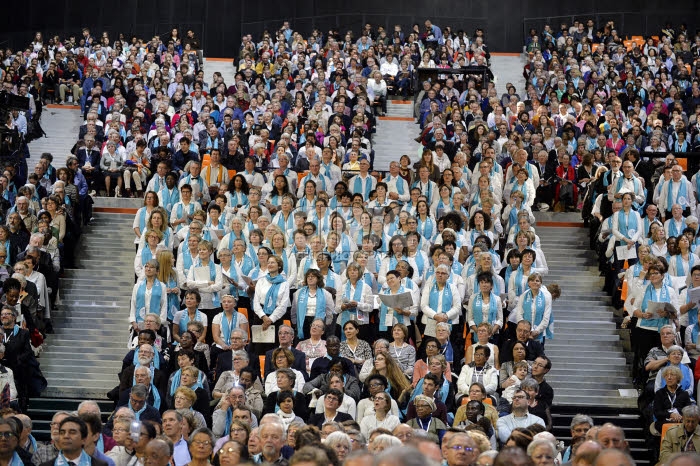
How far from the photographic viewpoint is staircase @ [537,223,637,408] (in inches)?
505

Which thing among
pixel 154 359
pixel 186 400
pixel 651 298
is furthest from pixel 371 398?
pixel 651 298

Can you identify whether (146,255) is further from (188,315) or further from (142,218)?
(188,315)

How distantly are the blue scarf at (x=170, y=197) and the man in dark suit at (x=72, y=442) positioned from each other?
6.97m

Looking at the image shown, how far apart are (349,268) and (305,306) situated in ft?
2.09

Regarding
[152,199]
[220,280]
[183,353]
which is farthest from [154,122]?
[183,353]

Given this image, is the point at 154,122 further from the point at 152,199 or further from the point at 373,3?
the point at 373,3

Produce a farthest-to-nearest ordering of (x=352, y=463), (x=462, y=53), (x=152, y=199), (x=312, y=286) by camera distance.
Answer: (x=462, y=53) → (x=152, y=199) → (x=312, y=286) → (x=352, y=463)

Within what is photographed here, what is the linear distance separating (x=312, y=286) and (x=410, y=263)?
1.32m

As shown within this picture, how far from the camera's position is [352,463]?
4.81 metres

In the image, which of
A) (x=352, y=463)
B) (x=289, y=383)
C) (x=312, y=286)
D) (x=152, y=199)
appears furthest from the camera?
(x=152, y=199)

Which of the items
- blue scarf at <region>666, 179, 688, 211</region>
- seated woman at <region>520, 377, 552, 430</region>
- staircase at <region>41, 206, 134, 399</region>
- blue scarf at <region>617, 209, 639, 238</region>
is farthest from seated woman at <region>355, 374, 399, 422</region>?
blue scarf at <region>666, 179, 688, 211</region>

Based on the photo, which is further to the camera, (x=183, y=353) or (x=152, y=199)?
(x=152, y=199)

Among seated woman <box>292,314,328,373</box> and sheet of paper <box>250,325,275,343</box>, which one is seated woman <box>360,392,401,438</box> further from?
sheet of paper <box>250,325,275,343</box>

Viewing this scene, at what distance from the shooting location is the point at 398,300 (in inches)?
477
